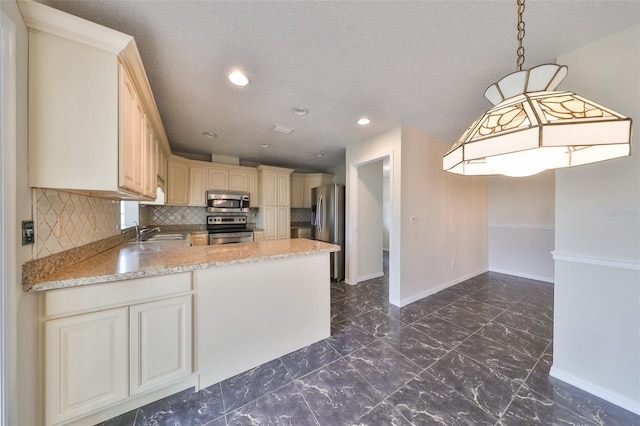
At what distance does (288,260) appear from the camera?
6.09 feet

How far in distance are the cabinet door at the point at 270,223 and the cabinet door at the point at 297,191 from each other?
2.13ft

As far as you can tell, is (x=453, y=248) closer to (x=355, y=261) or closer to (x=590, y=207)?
(x=355, y=261)

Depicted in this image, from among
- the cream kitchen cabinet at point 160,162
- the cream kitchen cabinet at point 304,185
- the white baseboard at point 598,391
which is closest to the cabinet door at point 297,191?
the cream kitchen cabinet at point 304,185

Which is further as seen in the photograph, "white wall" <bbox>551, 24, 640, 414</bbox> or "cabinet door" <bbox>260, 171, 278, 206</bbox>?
"cabinet door" <bbox>260, 171, 278, 206</bbox>

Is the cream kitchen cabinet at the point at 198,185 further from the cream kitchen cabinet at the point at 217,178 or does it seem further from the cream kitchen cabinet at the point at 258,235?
the cream kitchen cabinet at the point at 258,235

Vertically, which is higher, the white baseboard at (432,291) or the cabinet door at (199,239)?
the cabinet door at (199,239)

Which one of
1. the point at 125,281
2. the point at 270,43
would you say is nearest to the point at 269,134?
the point at 270,43

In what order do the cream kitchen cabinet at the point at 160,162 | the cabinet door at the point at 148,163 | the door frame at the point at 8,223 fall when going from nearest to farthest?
the door frame at the point at 8,223 < the cabinet door at the point at 148,163 < the cream kitchen cabinet at the point at 160,162

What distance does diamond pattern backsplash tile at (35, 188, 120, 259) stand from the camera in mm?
1164

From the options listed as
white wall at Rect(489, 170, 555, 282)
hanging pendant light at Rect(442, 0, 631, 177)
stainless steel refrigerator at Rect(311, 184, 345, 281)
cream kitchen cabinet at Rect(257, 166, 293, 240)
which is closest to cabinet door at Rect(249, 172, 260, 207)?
cream kitchen cabinet at Rect(257, 166, 293, 240)

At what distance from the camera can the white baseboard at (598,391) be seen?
4.27ft

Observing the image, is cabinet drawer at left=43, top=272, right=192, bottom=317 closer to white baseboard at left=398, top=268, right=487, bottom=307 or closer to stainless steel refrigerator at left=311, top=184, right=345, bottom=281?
white baseboard at left=398, top=268, right=487, bottom=307

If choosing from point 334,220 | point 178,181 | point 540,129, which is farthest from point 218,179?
point 540,129

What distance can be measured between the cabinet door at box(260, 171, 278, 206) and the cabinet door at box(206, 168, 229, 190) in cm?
69
